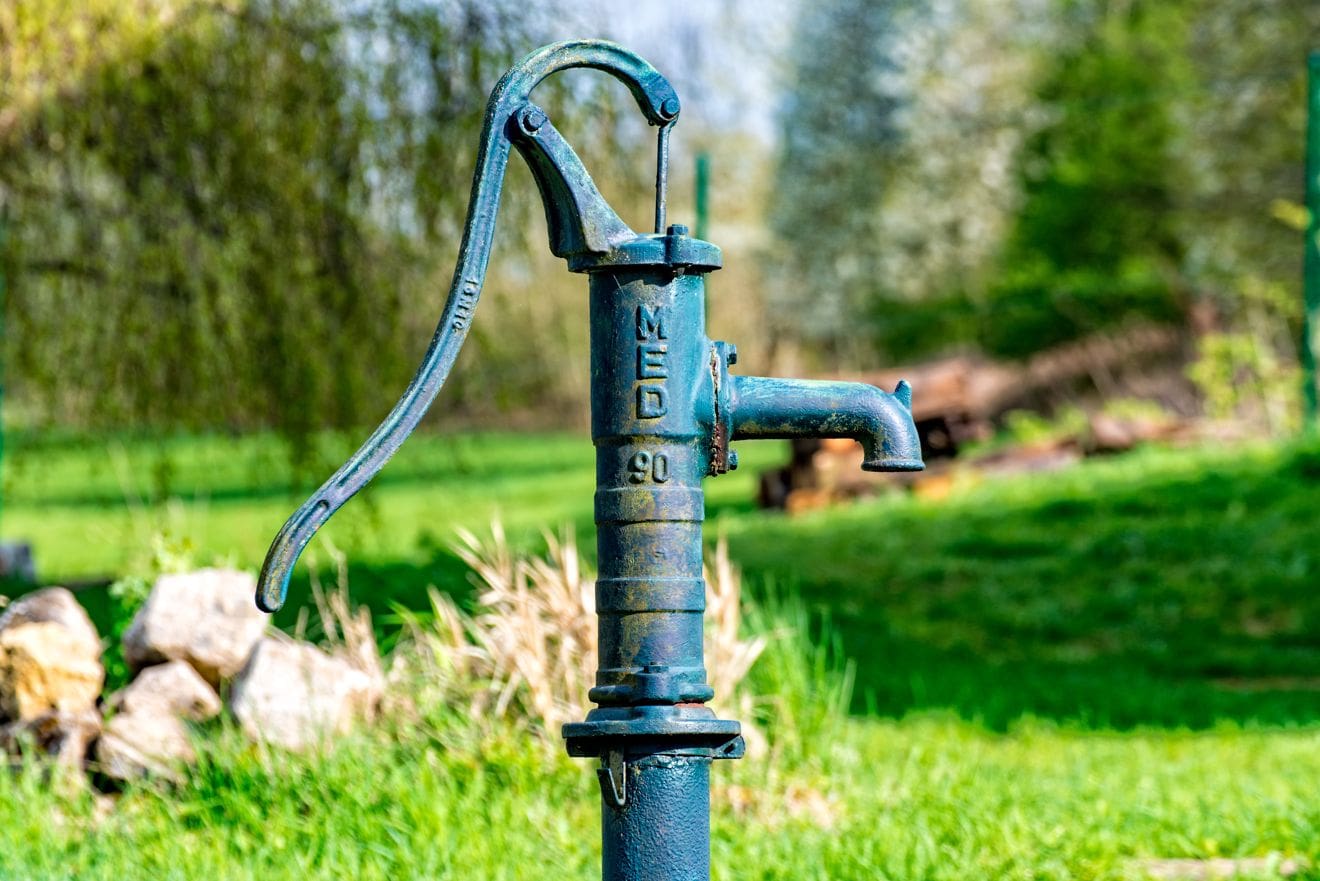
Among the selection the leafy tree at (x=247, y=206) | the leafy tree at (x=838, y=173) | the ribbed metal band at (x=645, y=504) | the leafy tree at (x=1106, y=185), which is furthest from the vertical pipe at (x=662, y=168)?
the leafy tree at (x=838, y=173)

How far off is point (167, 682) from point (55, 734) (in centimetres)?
28

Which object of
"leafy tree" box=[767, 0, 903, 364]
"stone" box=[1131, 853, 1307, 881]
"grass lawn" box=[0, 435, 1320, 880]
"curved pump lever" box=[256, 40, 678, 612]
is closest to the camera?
"curved pump lever" box=[256, 40, 678, 612]

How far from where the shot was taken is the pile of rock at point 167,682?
12.0 ft

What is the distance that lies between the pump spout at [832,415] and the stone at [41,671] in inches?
96.3

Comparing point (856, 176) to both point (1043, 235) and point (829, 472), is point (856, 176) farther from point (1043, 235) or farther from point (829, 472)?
point (829, 472)

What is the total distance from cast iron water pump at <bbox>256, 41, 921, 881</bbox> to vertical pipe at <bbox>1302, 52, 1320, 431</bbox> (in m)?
7.71

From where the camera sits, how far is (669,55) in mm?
10109

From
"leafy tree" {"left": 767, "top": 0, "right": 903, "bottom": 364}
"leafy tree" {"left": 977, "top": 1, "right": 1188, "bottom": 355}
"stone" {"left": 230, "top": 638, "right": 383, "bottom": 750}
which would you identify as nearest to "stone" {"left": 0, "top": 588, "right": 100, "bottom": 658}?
"stone" {"left": 230, "top": 638, "right": 383, "bottom": 750}

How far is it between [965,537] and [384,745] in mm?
5046

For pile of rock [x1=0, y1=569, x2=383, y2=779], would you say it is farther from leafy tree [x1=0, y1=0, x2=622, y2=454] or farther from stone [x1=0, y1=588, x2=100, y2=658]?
leafy tree [x1=0, y1=0, x2=622, y2=454]

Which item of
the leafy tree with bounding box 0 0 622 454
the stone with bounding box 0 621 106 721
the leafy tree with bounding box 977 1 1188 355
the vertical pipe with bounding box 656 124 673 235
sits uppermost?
the leafy tree with bounding box 977 1 1188 355

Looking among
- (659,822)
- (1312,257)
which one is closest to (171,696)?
(659,822)

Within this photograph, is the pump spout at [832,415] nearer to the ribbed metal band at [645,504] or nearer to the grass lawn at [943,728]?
the ribbed metal band at [645,504]

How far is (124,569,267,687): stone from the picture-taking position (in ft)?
12.8
